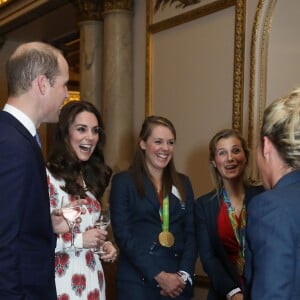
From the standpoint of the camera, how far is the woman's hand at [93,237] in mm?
2572

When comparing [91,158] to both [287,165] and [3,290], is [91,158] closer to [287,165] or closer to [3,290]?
[3,290]

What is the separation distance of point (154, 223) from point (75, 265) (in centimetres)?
72

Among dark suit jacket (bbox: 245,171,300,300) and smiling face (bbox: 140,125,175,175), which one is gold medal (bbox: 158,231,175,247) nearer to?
smiling face (bbox: 140,125,175,175)

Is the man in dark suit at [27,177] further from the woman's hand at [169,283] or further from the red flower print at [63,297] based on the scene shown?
the woman's hand at [169,283]

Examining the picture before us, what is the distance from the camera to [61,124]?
2984 mm

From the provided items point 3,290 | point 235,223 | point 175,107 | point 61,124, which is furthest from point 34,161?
point 175,107

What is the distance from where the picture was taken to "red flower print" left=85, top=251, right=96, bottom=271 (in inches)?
109

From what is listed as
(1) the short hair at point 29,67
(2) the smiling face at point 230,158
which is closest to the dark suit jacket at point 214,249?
(2) the smiling face at point 230,158

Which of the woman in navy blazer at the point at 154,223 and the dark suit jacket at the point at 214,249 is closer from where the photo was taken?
the dark suit jacket at the point at 214,249

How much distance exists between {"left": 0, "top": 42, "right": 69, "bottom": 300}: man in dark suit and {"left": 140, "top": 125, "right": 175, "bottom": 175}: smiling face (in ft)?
4.33

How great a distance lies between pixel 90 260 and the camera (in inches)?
109

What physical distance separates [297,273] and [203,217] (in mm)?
1712

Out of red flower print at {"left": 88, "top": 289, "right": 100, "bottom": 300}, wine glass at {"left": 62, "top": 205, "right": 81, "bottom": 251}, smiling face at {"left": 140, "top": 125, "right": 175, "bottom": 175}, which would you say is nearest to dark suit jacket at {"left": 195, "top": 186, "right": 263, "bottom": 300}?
smiling face at {"left": 140, "top": 125, "right": 175, "bottom": 175}

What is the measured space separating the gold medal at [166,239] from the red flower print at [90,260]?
1.95ft
